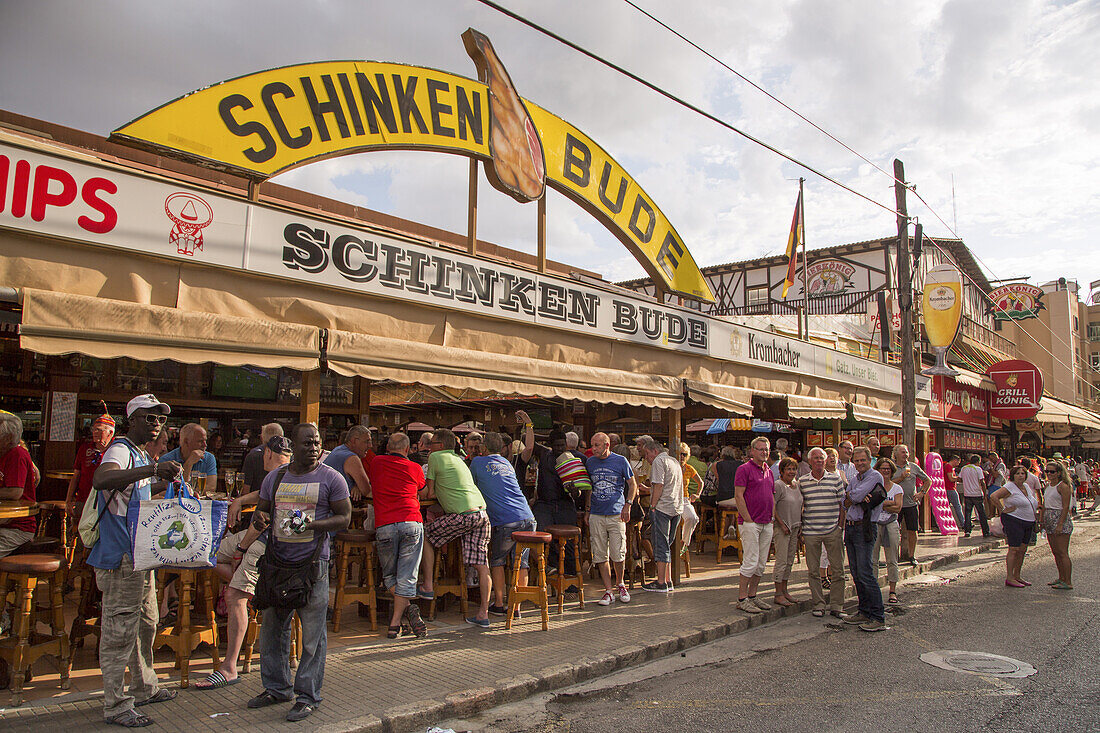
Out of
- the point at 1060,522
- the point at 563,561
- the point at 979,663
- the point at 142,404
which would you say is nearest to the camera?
the point at 142,404

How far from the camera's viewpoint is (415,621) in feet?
21.3

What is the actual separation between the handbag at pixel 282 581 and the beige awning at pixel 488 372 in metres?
2.06

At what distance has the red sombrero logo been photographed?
19.2 ft

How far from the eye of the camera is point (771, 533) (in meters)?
8.27

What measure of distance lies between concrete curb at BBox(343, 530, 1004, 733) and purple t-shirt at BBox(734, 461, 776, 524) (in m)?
1.08

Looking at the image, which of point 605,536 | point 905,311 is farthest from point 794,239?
point 605,536

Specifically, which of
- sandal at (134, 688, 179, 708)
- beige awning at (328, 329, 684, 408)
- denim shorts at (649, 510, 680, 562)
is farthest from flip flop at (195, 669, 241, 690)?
denim shorts at (649, 510, 680, 562)

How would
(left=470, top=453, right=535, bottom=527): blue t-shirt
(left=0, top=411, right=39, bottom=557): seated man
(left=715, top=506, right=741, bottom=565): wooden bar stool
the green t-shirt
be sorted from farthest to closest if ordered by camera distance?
(left=715, top=506, right=741, bottom=565): wooden bar stool < (left=470, top=453, right=535, bottom=527): blue t-shirt < the green t-shirt < (left=0, top=411, right=39, bottom=557): seated man

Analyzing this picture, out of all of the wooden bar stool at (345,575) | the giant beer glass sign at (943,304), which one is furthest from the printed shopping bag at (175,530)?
the giant beer glass sign at (943,304)

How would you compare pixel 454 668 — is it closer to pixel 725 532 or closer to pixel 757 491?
pixel 757 491

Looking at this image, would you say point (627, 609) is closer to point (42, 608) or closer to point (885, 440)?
point (42, 608)

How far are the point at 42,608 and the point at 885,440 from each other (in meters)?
20.5

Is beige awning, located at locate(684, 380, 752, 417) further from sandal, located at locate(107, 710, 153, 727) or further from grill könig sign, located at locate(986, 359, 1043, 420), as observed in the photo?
grill könig sign, located at locate(986, 359, 1043, 420)

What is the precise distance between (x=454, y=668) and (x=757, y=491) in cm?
418
